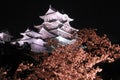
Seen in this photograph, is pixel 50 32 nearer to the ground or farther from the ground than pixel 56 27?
nearer to the ground

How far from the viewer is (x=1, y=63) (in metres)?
19.6

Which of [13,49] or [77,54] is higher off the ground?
[77,54]

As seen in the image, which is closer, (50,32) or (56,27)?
(50,32)

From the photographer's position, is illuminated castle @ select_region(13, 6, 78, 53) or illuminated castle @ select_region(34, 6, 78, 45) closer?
illuminated castle @ select_region(13, 6, 78, 53)

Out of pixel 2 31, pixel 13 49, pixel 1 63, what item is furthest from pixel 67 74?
pixel 2 31

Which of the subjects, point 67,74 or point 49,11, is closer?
point 67,74

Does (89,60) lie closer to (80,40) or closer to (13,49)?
(80,40)

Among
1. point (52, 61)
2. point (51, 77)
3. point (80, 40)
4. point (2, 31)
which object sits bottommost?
point (2, 31)

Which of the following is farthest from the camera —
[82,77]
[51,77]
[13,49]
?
[13,49]

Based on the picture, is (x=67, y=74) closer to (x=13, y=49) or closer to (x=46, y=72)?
(x=46, y=72)

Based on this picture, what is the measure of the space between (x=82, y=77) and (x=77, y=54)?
2.70ft

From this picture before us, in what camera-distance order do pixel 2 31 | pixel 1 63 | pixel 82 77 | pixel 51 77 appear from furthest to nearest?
pixel 2 31 → pixel 1 63 → pixel 51 77 → pixel 82 77

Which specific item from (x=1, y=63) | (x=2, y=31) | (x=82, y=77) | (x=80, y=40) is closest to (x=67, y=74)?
(x=82, y=77)

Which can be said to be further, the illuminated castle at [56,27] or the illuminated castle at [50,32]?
the illuminated castle at [56,27]
